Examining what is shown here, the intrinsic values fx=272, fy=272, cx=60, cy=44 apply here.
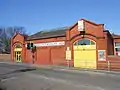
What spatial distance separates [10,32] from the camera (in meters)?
114

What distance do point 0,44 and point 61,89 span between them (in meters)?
87.3

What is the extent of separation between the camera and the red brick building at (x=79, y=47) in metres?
38.7

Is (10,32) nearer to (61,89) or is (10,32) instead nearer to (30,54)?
(30,54)

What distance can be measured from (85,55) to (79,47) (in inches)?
67.4

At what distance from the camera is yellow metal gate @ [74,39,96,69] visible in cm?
3959

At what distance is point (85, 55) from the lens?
134ft

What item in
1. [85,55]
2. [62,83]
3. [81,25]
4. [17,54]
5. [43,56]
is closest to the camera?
[62,83]

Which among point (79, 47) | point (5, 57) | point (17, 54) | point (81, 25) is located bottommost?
point (5, 57)

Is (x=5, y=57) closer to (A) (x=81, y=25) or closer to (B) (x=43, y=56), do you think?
(B) (x=43, y=56)

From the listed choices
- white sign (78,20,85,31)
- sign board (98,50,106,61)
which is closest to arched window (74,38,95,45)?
white sign (78,20,85,31)

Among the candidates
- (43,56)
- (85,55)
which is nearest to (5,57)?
(43,56)

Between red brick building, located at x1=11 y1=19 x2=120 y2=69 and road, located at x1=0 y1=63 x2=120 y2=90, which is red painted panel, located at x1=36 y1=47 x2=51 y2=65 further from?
road, located at x1=0 y1=63 x2=120 y2=90

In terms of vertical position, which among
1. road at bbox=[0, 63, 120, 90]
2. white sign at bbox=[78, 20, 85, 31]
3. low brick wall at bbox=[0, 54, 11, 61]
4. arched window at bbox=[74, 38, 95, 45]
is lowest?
road at bbox=[0, 63, 120, 90]

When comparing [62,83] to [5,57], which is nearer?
[62,83]
